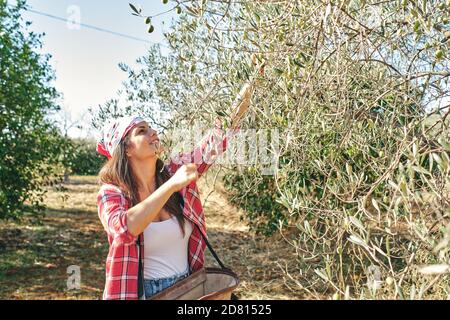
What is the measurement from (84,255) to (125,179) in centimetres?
658

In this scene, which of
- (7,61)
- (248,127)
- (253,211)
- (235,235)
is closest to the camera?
(248,127)

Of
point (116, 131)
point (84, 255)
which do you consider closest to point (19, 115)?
point (84, 255)

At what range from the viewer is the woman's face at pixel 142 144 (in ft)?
8.22

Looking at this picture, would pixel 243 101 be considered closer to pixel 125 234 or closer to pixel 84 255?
pixel 125 234

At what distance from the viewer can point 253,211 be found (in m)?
7.99

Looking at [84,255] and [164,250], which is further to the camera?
[84,255]

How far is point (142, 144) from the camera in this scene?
2506 mm

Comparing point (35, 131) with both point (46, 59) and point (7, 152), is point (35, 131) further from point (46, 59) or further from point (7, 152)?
point (46, 59)

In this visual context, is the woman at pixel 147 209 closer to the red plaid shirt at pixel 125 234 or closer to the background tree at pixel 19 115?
the red plaid shirt at pixel 125 234

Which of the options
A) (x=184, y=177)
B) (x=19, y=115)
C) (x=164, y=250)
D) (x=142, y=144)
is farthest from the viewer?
(x=19, y=115)

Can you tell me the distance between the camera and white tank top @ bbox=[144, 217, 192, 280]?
2334mm

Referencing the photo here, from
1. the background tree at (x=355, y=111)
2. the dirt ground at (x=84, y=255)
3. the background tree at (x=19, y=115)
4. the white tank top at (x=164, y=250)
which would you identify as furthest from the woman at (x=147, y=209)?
the background tree at (x=19, y=115)
